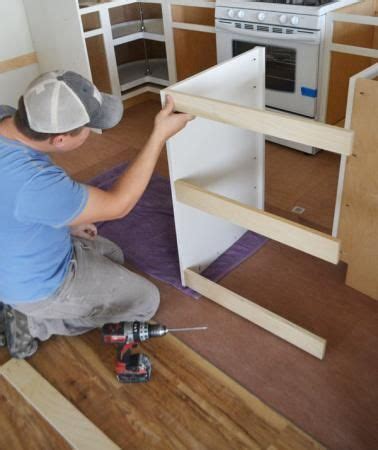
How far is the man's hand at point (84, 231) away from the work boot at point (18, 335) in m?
0.40

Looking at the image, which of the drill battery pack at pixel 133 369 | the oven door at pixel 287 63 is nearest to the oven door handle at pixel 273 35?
the oven door at pixel 287 63

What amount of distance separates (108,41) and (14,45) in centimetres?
81

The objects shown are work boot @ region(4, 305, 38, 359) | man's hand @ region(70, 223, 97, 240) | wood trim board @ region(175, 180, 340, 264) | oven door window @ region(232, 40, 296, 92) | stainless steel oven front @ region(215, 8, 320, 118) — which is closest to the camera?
wood trim board @ region(175, 180, 340, 264)

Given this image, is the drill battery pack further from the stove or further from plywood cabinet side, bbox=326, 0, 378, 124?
plywood cabinet side, bbox=326, 0, 378, 124

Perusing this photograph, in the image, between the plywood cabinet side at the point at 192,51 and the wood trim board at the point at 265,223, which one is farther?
the plywood cabinet side at the point at 192,51

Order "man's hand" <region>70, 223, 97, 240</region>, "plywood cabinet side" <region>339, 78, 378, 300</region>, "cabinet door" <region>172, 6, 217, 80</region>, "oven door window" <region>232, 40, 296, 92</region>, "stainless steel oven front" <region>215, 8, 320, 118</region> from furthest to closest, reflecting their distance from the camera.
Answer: "cabinet door" <region>172, 6, 217, 80</region>
"oven door window" <region>232, 40, 296, 92</region>
"stainless steel oven front" <region>215, 8, 320, 118</region>
"man's hand" <region>70, 223, 97, 240</region>
"plywood cabinet side" <region>339, 78, 378, 300</region>

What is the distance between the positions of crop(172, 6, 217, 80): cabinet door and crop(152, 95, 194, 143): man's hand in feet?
5.83

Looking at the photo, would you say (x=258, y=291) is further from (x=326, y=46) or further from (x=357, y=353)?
(x=326, y=46)

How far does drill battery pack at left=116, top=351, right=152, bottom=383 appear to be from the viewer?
1577 mm

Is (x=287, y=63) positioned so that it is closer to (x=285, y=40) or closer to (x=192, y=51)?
(x=285, y=40)

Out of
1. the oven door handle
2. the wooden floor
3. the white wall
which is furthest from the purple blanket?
the white wall

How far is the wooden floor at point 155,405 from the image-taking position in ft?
4.65

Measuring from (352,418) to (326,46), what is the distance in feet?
6.21

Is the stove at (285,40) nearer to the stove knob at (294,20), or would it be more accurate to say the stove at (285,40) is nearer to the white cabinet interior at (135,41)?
the stove knob at (294,20)
